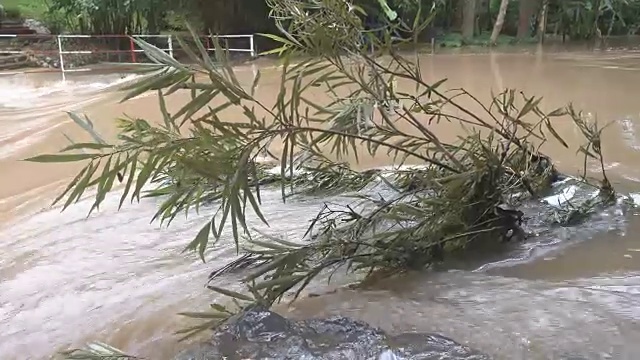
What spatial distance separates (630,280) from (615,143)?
3.67m

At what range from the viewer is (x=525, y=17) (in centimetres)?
1884

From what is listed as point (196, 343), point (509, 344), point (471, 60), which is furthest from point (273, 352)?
point (471, 60)

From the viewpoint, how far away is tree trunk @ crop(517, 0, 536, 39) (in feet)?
61.7

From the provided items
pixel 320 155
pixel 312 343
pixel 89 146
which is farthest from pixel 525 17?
pixel 89 146

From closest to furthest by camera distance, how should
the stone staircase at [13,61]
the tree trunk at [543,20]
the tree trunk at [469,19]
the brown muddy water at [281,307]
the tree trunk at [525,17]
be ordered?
the brown muddy water at [281,307] < the stone staircase at [13,61] < the tree trunk at [543,20] < the tree trunk at [525,17] < the tree trunk at [469,19]

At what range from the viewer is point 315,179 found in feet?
17.0

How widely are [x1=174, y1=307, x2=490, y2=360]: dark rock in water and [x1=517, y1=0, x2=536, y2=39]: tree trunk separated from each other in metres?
17.1

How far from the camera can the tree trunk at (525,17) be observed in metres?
18.8

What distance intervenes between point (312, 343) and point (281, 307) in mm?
503

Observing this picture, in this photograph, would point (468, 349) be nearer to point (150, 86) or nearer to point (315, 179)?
point (150, 86)

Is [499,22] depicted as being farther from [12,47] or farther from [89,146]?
[89,146]

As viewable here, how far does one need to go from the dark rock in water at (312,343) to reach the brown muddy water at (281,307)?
5.8 inches

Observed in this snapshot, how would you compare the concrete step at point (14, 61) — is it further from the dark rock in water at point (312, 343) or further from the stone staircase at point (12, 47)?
the dark rock in water at point (312, 343)

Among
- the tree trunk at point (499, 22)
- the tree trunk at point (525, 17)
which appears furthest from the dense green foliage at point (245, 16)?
the tree trunk at point (499, 22)
